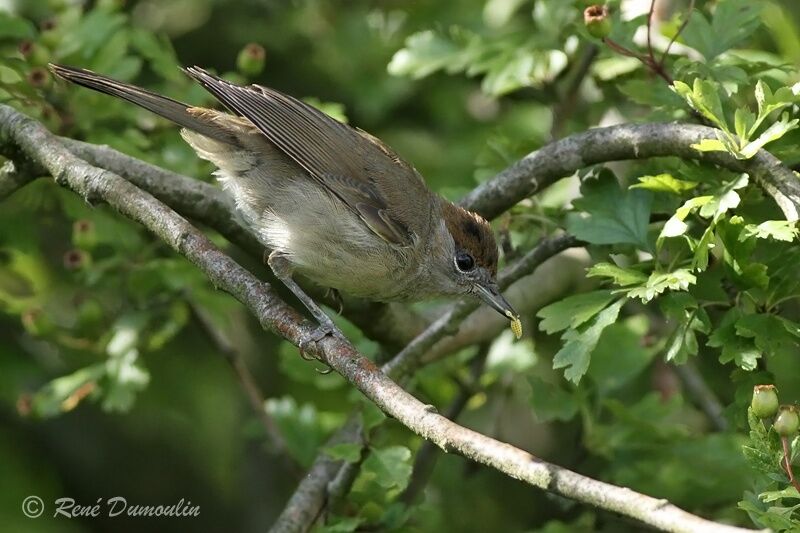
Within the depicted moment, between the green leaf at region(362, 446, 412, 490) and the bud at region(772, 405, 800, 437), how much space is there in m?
1.47

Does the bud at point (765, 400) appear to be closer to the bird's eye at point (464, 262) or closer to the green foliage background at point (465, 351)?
the green foliage background at point (465, 351)

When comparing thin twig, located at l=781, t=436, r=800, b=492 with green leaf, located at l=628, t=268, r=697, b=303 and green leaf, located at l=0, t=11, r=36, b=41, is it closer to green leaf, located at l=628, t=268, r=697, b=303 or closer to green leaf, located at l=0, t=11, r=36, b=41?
green leaf, located at l=628, t=268, r=697, b=303

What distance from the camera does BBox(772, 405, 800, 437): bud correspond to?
8.45ft

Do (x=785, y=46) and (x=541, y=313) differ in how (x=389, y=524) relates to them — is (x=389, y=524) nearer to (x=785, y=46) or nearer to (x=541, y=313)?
(x=541, y=313)

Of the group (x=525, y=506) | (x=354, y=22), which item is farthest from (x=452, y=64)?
(x=525, y=506)

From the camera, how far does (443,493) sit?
563 centimetres

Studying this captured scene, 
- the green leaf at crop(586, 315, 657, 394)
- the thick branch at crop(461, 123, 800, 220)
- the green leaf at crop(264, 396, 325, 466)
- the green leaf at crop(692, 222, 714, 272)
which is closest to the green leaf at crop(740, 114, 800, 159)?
the thick branch at crop(461, 123, 800, 220)

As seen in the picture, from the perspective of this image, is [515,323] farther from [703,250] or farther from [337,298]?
[703,250]

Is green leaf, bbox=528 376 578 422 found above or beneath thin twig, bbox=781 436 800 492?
beneath

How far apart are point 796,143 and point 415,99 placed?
12.7 feet

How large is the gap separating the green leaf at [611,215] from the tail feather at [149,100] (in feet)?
A: 5.76

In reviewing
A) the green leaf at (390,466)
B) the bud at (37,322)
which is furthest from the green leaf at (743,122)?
the bud at (37,322)

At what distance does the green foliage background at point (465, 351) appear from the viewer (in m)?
3.29

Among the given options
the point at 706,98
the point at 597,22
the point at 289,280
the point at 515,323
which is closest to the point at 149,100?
the point at 289,280
